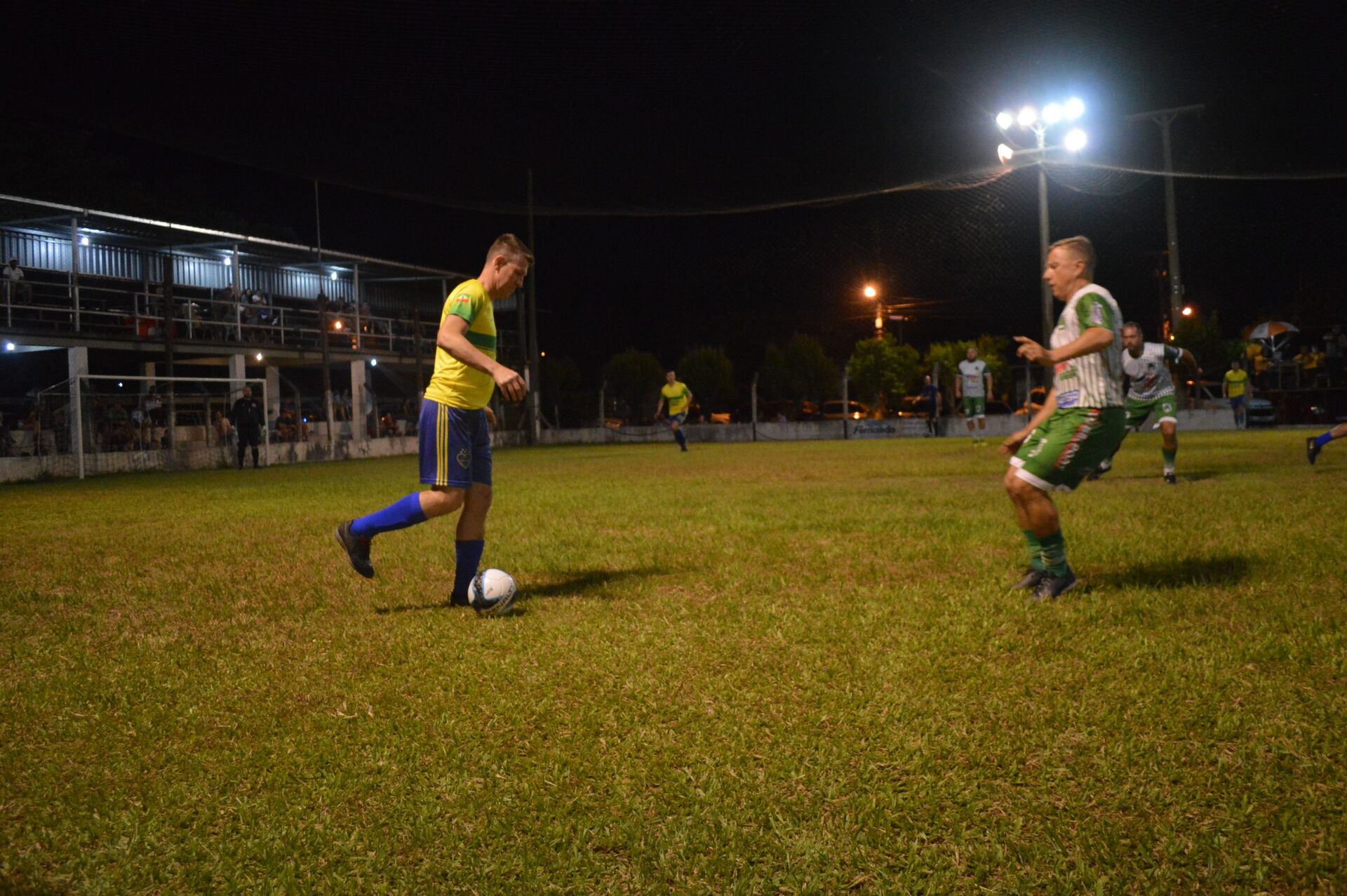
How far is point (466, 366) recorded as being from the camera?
565 cm

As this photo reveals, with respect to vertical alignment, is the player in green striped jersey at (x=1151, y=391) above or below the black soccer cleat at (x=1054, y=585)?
above

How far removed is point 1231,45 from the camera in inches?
706

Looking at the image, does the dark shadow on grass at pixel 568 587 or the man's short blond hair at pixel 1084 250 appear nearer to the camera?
the dark shadow on grass at pixel 568 587

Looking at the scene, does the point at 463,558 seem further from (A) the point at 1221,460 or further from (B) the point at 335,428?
(B) the point at 335,428

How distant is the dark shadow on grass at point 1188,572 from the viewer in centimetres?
569

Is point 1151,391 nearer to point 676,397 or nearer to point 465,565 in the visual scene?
point 465,565

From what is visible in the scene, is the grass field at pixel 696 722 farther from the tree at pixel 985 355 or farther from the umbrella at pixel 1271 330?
the tree at pixel 985 355

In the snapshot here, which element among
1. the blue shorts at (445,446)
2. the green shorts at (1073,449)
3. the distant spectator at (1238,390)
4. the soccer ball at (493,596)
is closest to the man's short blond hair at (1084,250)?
the green shorts at (1073,449)

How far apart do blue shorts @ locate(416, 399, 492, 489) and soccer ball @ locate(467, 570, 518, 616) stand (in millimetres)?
568

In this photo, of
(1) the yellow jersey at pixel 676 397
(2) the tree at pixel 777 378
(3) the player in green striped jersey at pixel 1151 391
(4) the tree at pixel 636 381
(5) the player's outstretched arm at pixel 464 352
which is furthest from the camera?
(2) the tree at pixel 777 378

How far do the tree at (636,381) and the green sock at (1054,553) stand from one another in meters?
49.1

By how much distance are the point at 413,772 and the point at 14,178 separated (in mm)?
47581

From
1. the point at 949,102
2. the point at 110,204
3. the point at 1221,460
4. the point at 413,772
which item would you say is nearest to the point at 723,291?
the point at 949,102

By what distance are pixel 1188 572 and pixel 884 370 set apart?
51.1m
